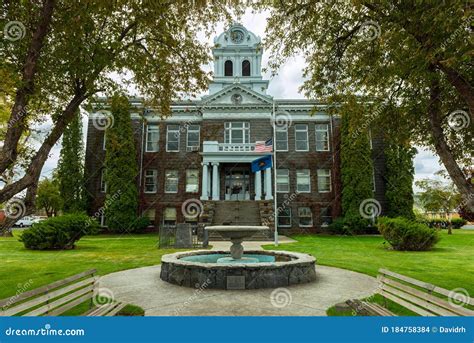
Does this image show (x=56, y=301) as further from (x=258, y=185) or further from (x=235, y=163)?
(x=235, y=163)

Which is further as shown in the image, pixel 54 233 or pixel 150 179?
pixel 150 179

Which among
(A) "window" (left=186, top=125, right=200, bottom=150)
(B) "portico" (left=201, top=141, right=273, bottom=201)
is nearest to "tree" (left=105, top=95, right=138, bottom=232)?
(A) "window" (left=186, top=125, right=200, bottom=150)

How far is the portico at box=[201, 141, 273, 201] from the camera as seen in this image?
2750 centimetres

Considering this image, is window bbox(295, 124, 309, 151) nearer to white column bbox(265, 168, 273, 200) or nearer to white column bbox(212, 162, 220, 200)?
white column bbox(265, 168, 273, 200)

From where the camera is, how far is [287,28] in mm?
8773

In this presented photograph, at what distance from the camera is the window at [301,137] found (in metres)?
30.8

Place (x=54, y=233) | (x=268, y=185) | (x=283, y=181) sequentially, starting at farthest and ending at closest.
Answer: (x=283, y=181)
(x=268, y=185)
(x=54, y=233)

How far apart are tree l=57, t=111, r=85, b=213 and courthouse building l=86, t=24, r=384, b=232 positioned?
1.32 metres

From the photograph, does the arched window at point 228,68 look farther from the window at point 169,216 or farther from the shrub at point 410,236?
the shrub at point 410,236

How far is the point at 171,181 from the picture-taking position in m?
30.6

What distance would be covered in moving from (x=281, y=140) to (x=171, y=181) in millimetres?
11561

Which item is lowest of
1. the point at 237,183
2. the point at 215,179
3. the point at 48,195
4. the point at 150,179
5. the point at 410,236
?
the point at 410,236

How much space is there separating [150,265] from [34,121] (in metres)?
6.28

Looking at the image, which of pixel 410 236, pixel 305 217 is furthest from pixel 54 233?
pixel 305 217
